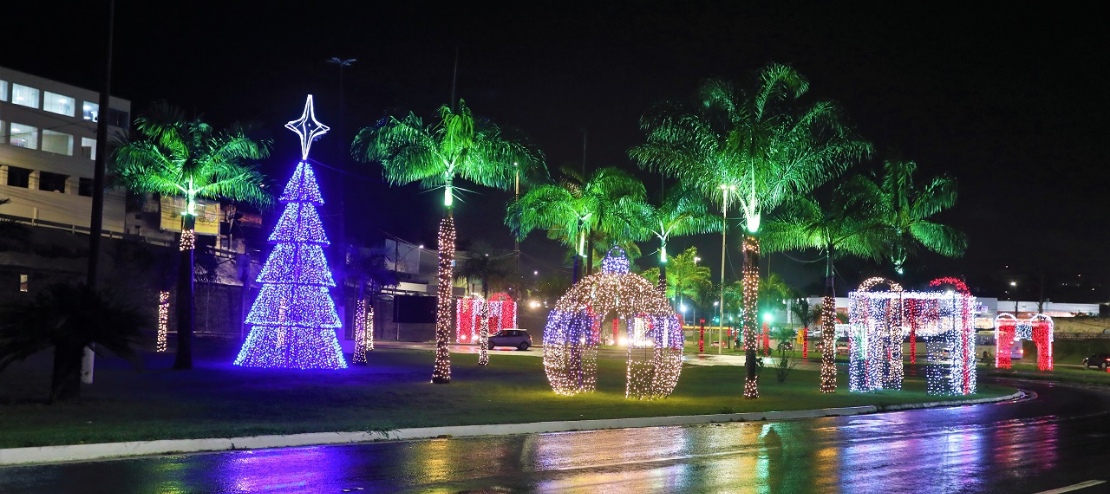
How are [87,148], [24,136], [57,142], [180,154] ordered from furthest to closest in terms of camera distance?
[87,148], [57,142], [24,136], [180,154]

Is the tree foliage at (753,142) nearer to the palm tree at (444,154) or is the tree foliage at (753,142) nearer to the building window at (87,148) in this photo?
the palm tree at (444,154)

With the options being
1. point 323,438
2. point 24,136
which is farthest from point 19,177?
point 323,438

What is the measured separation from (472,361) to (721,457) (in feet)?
98.6

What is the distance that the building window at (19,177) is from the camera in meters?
65.7

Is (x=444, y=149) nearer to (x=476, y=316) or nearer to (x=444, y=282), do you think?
(x=444, y=282)

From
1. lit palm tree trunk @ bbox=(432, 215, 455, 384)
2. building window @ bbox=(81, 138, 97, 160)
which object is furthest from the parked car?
lit palm tree trunk @ bbox=(432, 215, 455, 384)

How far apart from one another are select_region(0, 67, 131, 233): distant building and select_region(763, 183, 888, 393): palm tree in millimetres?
47153

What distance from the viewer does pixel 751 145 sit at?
26.7 m

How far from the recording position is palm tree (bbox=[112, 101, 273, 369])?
1208 inches

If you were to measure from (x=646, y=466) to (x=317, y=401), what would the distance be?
10.0 metres

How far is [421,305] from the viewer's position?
76500 millimetres

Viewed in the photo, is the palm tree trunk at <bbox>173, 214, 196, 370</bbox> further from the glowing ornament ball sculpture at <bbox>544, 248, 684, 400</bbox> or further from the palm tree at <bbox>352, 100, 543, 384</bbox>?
the glowing ornament ball sculpture at <bbox>544, 248, 684, 400</bbox>

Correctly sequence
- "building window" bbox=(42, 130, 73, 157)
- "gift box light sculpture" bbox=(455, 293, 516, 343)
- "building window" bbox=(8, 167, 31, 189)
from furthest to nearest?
"gift box light sculpture" bbox=(455, 293, 516, 343) < "building window" bbox=(42, 130, 73, 157) < "building window" bbox=(8, 167, 31, 189)

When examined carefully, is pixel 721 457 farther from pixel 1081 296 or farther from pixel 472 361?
pixel 1081 296
